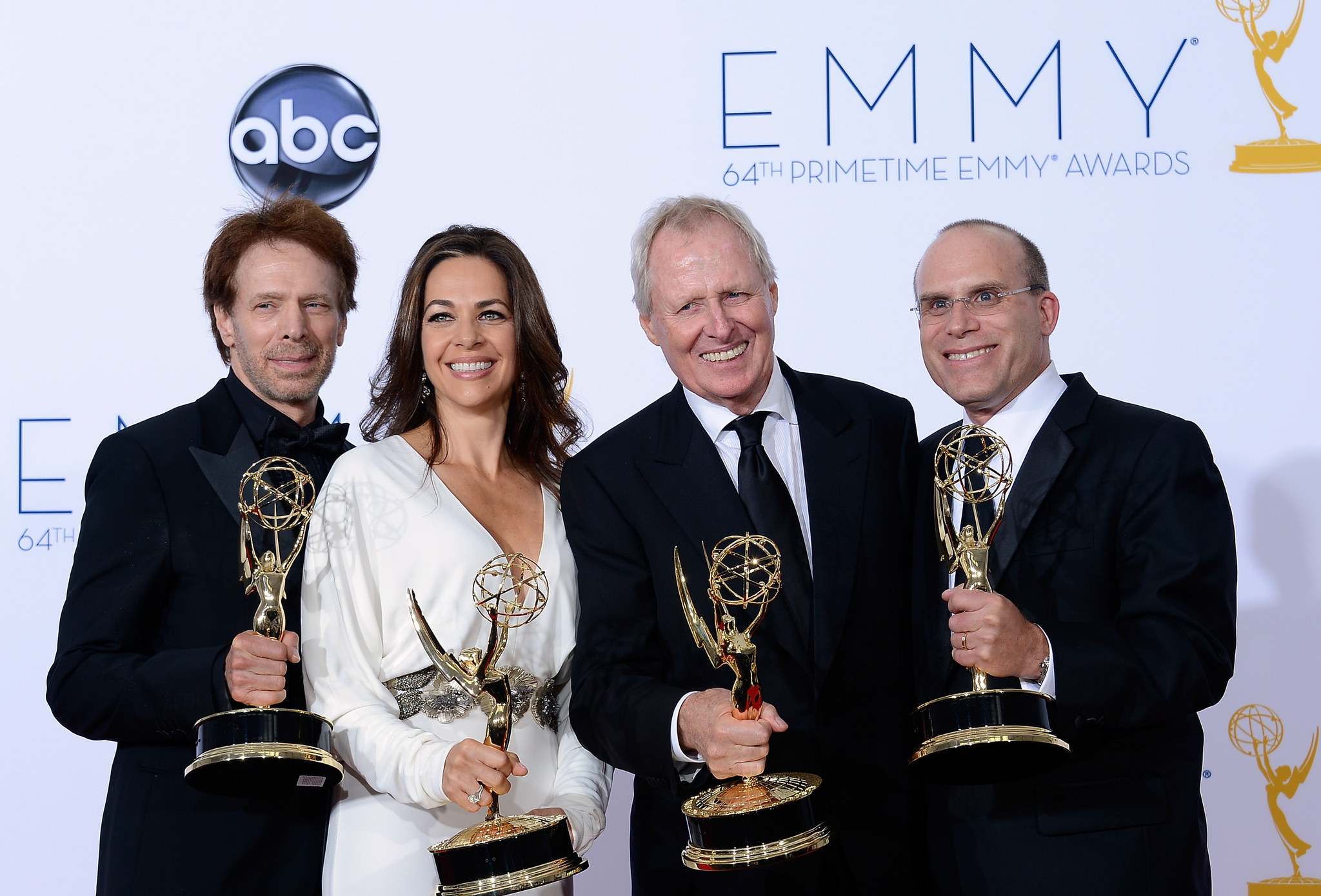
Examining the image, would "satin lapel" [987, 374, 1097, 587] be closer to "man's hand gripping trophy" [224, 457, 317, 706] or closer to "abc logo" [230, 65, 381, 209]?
"man's hand gripping trophy" [224, 457, 317, 706]

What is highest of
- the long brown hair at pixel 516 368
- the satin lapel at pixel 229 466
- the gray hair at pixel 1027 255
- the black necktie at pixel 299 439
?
the gray hair at pixel 1027 255

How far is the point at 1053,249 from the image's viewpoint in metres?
3.58

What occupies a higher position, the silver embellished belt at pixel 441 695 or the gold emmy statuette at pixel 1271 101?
the gold emmy statuette at pixel 1271 101

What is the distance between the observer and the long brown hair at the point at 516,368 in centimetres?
242

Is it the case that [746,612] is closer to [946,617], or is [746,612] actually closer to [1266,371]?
[946,617]

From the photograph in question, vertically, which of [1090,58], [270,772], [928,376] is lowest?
[270,772]

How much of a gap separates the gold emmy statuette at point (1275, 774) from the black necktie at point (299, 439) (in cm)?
262

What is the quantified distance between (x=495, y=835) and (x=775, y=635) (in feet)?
1.92

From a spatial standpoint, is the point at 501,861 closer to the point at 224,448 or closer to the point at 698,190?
the point at 224,448

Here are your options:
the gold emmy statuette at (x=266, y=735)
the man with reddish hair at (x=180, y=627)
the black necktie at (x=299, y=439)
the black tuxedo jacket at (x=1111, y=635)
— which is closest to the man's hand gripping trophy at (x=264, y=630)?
the gold emmy statuette at (x=266, y=735)

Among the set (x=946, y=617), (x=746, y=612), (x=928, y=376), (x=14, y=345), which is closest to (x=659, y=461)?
(x=746, y=612)

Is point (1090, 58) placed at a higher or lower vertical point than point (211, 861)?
higher

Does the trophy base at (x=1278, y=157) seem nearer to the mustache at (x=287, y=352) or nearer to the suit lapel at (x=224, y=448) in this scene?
the mustache at (x=287, y=352)

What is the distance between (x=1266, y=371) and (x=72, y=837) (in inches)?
149
